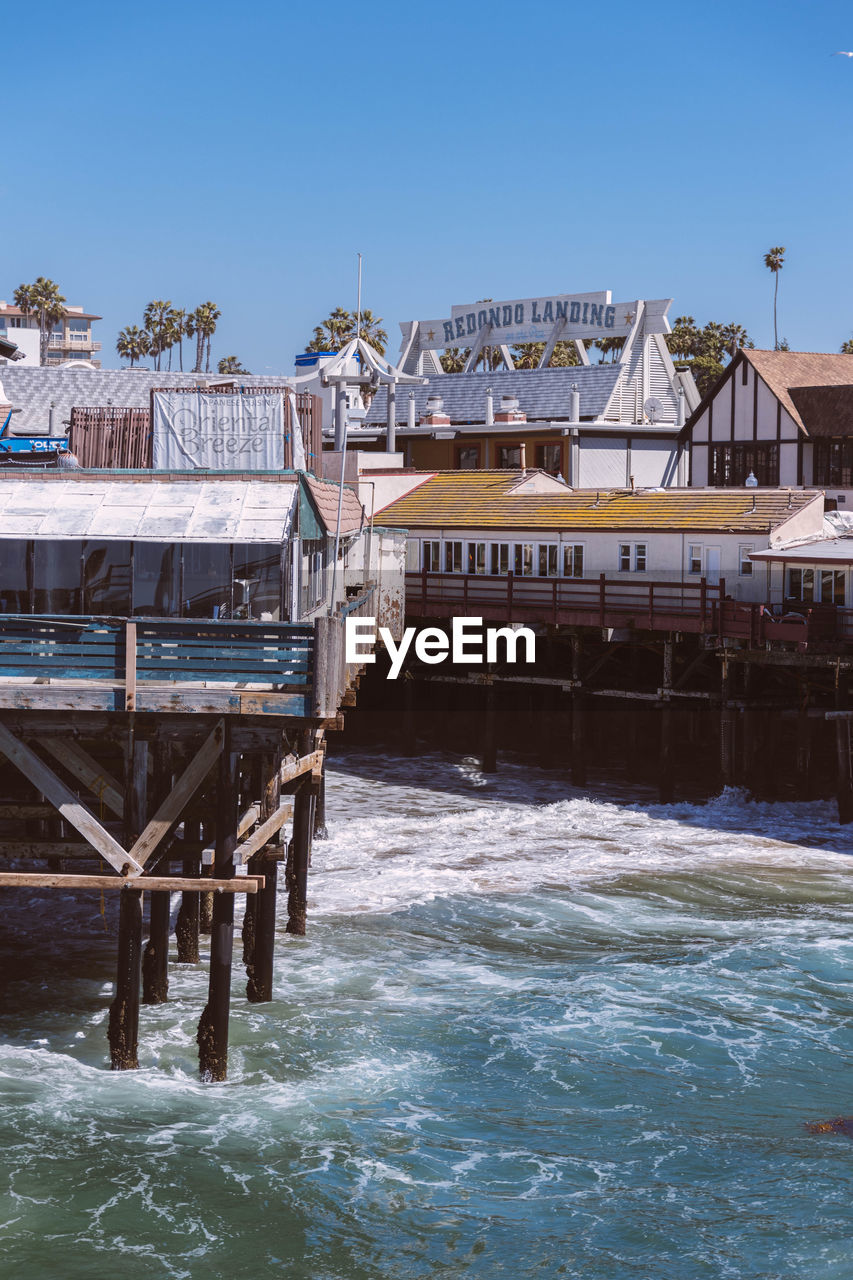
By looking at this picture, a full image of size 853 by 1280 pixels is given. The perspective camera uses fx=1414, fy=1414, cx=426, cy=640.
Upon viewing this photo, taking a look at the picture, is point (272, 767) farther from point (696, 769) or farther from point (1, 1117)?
point (696, 769)

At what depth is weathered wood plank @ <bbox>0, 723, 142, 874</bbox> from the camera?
720 inches

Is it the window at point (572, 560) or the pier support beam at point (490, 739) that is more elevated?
the window at point (572, 560)

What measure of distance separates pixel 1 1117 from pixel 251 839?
15.9 feet

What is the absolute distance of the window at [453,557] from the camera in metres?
50.5

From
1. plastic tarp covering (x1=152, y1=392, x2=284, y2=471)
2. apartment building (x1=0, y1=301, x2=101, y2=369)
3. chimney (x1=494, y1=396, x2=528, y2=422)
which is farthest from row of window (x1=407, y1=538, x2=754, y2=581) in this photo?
apartment building (x1=0, y1=301, x2=101, y2=369)

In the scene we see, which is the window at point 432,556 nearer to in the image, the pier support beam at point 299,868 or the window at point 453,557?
the window at point 453,557

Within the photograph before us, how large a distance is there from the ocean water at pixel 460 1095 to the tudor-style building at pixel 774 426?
34.5 m

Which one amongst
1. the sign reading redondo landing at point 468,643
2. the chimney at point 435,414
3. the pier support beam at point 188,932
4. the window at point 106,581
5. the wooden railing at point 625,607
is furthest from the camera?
the chimney at point 435,414

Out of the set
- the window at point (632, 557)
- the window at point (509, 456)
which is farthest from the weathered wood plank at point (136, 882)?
the window at point (509, 456)

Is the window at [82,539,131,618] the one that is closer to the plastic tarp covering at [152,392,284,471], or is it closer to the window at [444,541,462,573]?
the plastic tarp covering at [152,392,284,471]

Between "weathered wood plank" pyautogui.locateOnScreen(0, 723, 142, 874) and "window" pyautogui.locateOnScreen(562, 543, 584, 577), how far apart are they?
3011cm

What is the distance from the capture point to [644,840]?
119 ft

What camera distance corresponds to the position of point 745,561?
42719mm

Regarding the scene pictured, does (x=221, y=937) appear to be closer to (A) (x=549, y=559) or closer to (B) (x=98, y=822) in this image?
(B) (x=98, y=822)
